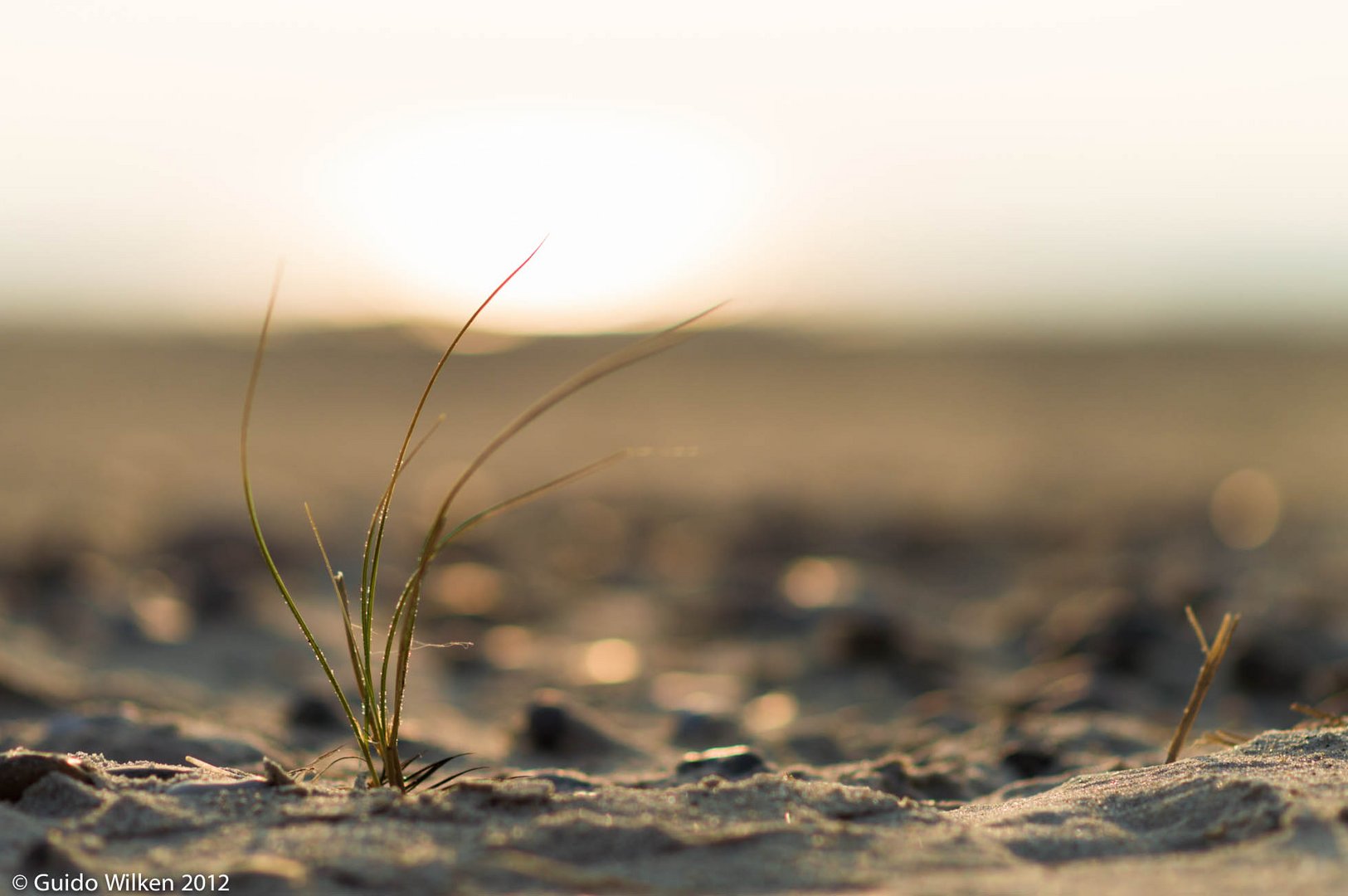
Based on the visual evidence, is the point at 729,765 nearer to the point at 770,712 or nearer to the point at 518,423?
the point at 518,423

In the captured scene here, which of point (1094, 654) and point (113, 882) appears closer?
point (113, 882)

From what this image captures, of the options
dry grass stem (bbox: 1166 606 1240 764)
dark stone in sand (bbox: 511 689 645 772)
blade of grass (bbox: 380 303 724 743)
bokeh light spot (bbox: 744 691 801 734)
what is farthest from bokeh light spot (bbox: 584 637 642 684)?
blade of grass (bbox: 380 303 724 743)

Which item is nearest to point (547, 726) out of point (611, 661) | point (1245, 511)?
point (611, 661)

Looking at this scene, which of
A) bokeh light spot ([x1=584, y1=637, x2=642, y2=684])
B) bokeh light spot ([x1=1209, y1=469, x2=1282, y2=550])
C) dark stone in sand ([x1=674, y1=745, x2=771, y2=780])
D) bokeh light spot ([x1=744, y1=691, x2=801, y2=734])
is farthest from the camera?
bokeh light spot ([x1=1209, y1=469, x2=1282, y2=550])

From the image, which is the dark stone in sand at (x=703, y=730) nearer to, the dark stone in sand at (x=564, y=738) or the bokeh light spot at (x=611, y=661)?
the dark stone in sand at (x=564, y=738)

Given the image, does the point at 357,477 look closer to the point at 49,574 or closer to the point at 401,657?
the point at 49,574

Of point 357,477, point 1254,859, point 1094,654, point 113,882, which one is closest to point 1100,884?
point 1254,859

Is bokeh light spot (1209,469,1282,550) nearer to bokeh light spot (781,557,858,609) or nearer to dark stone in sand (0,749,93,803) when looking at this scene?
bokeh light spot (781,557,858,609)
